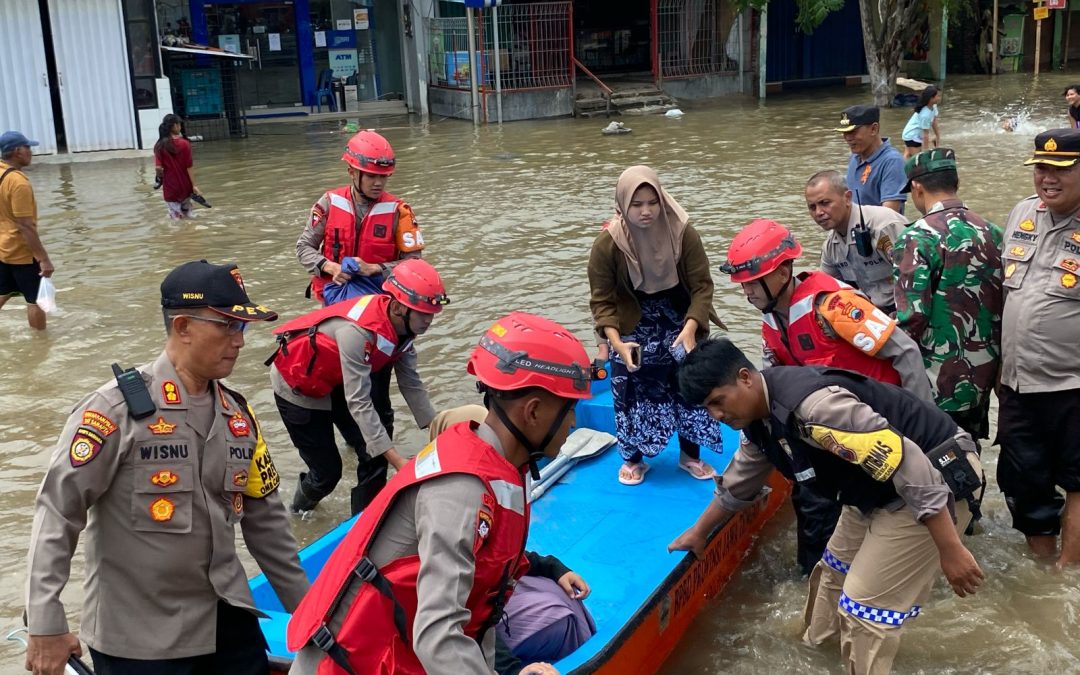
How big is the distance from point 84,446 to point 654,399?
3.31 m

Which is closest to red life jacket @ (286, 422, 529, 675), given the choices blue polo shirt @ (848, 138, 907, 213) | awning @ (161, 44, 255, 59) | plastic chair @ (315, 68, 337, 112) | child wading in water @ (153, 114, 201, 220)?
blue polo shirt @ (848, 138, 907, 213)

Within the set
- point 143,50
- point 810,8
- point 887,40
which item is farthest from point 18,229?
point 810,8

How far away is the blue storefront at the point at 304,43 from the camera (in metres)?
24.2

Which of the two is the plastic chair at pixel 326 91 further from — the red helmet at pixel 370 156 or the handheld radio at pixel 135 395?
the handheld radio at pixel 135 395

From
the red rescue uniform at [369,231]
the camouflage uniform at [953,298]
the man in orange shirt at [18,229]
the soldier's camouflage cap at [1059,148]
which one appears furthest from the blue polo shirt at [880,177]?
the man in orange shirt at [18,229]

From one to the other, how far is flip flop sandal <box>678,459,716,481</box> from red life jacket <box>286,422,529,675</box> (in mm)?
3079

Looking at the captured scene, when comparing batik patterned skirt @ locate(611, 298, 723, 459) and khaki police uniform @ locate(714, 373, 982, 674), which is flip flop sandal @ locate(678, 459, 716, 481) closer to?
batik patterned skirt @ locate(611, 298, 723, 459)

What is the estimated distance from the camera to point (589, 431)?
6.39 meters

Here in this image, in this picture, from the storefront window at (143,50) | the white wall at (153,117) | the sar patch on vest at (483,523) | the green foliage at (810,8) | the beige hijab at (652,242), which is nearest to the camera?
the sar patch on vest at (483,523)

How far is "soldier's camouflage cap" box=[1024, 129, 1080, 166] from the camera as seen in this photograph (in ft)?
14.8

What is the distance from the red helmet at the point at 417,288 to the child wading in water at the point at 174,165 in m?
8.63

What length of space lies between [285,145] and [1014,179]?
13168 millimetres

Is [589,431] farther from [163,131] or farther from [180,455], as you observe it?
[163,131]

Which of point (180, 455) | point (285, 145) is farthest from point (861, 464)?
point (285, 145)
